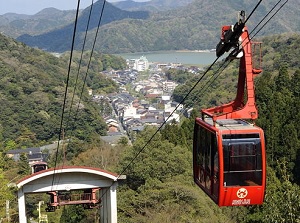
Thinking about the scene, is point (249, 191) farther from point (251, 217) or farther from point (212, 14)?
point (212, 14)

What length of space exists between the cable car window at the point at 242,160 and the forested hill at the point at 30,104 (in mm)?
33377

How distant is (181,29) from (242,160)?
454 ft

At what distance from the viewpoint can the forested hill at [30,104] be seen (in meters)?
38.9

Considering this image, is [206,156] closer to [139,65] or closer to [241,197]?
[241,197]

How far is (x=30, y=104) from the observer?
42.7m

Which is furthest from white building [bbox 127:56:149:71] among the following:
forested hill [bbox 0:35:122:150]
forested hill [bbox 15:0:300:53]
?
forested hill [bbox 0:35:122:150]

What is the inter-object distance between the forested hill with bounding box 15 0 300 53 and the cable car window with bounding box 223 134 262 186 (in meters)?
123

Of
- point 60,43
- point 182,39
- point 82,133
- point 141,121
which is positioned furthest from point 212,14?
point 82,133

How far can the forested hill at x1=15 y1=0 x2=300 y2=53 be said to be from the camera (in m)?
132

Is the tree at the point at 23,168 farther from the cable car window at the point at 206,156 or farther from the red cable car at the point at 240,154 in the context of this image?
the red cable car at the point at 240,154

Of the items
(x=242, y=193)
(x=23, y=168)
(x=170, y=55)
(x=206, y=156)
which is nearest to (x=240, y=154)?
(x=242, y=193)

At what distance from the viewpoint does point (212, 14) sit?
483 feet

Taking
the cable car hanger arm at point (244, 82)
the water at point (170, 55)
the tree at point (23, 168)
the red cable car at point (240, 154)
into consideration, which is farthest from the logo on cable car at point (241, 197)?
the water at point (170, 55)

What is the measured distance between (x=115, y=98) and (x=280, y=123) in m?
45.8
